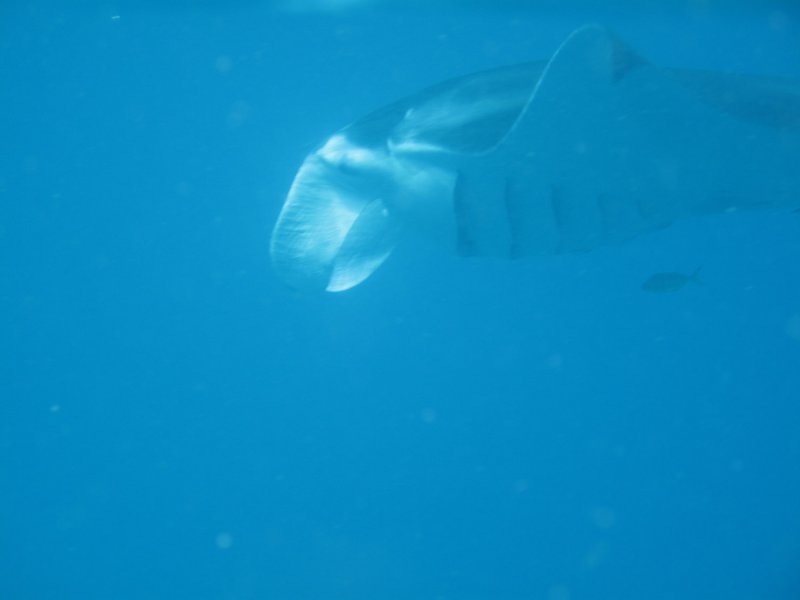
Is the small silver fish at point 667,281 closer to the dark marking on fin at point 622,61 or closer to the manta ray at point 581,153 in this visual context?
the manta ray at point 581,153

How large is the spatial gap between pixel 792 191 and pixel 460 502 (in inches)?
333

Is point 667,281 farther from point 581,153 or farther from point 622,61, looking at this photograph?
point 622,61

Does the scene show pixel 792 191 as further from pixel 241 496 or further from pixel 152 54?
pixel 241 496

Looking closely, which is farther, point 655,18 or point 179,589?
point 179,589

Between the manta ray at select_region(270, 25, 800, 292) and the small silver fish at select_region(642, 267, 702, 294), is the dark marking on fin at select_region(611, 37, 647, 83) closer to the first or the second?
the manta ray at select_region(270, 25, 800, 292)

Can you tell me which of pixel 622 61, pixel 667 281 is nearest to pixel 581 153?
pixel 622 61

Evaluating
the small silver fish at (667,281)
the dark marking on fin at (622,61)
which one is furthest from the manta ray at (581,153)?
the small silver fish at (667,281)

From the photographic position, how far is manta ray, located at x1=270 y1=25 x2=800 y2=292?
2.50 metres

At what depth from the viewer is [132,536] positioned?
34.8 ft

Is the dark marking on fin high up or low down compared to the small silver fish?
up

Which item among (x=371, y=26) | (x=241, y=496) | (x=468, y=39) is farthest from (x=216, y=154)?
(x=241, y=496)

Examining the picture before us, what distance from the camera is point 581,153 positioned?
277 centimetres

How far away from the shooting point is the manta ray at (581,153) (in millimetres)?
2502

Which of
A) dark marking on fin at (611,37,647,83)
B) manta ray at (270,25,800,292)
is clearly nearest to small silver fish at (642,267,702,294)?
manta ray at (270,25,800,292)
